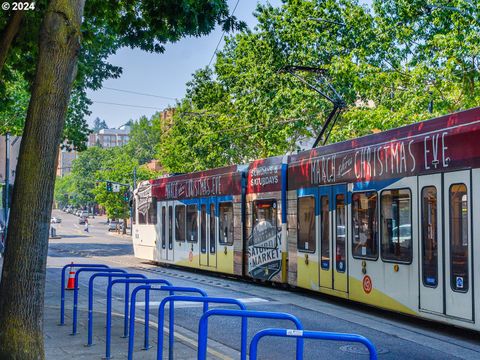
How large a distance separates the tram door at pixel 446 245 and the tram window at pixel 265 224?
6520 mm

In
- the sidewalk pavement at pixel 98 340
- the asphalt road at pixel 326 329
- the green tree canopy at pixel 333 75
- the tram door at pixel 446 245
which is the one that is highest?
the green tree canopy at pixel 333 75

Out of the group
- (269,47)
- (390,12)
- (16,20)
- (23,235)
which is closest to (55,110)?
(23,235)

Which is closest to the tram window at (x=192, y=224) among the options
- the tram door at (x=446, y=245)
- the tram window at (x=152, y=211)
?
the tram window at (x=152, y=211)

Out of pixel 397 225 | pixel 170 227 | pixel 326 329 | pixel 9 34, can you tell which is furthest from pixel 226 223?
pixel 9 34

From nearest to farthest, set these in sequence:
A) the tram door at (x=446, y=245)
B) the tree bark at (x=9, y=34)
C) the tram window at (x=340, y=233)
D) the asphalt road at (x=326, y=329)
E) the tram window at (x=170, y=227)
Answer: the asphalt road at (x=326, y=329), the tram door at (x=446, y=245), the tree bark at (x=9, y=34), the tram window at (x=340, y=233), the tram window at (x=170, y=227)

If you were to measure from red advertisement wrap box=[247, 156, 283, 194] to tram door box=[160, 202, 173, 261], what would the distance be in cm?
666

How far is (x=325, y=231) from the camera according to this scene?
14422 millimetres

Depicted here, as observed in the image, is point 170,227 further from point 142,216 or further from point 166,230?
point 142,216

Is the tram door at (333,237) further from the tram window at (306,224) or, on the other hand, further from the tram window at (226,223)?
the tram window at (226,223)

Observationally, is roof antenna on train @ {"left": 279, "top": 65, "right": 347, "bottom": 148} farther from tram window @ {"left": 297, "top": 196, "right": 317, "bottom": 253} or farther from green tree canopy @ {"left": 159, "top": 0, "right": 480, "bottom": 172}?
tram window @ {"left": 297, "top": 196, "right": 317, "bottom": 253}

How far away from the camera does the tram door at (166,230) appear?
80.9 ft

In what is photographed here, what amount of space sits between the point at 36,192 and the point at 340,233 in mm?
8176

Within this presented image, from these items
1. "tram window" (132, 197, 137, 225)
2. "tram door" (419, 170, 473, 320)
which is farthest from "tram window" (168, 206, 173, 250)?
"tram door" (419, 170, 473, 320)

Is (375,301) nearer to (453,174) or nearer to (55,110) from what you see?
(453,174)
